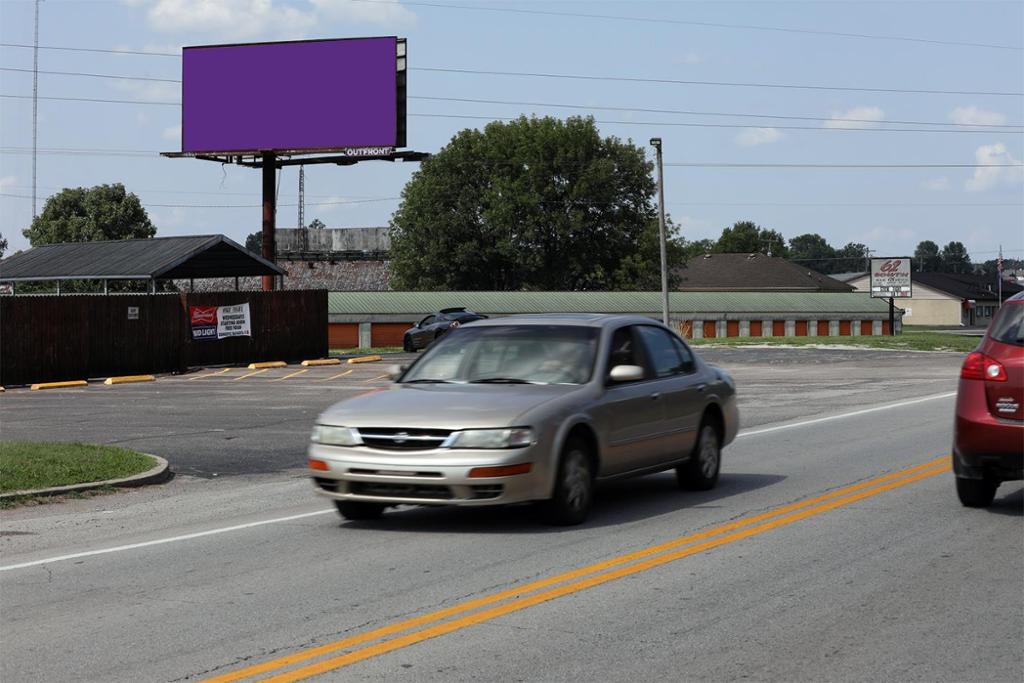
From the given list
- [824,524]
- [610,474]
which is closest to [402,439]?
[610,474]

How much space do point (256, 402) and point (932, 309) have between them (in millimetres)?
117497

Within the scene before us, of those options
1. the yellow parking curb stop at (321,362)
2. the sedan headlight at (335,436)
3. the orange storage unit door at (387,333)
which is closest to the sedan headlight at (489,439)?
the sedan headlight at (335,436)

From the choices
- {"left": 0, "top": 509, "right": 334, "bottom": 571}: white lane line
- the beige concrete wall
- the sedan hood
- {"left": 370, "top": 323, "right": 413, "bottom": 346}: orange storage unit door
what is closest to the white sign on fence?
{"left": 0, "top": 509, "right": 334, "bottom": 571}: white lane line

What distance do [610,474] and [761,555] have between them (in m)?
2.02

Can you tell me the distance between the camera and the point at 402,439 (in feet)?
32.5

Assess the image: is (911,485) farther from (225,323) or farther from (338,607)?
(225,323)

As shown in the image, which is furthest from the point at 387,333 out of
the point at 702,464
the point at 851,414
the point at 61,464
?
the point at 702,464

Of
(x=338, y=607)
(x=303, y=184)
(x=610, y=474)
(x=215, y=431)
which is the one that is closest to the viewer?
(x=338, y=607)

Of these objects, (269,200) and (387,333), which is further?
(387,333)

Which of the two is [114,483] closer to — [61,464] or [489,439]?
[61,464]

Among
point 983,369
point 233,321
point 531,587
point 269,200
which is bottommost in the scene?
point 531,587

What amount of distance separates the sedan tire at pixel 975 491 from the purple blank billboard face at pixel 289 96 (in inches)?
1629

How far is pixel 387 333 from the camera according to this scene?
7144cm

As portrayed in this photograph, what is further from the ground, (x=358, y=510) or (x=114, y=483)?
(x=358, y=510)
